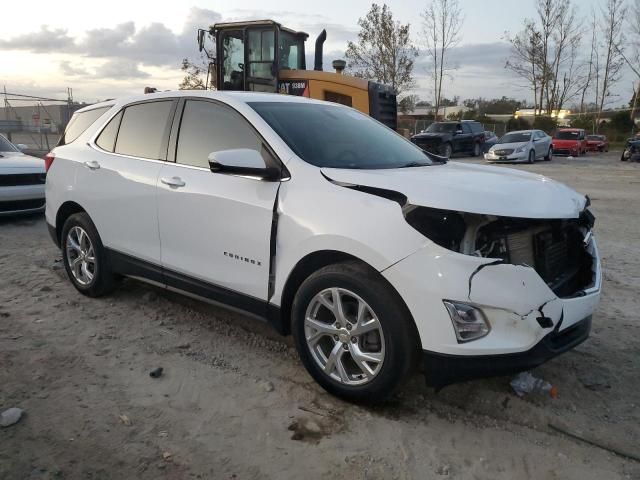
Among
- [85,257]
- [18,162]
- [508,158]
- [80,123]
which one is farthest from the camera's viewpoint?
[508,158]

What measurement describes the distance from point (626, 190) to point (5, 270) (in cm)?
1385

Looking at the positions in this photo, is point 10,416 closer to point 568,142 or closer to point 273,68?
point 273,68

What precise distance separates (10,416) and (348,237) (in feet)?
6.74

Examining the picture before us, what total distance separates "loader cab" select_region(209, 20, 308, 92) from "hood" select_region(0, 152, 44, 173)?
4816mm

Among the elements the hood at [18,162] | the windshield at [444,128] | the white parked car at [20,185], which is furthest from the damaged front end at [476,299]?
the windshield at [444,128]

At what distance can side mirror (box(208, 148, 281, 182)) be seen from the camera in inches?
127

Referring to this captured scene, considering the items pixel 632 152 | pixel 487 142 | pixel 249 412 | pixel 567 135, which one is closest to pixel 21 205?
pixel 249 412

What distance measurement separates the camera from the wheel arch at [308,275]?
2.82 m

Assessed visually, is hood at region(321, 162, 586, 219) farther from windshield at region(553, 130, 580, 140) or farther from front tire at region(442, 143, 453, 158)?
windshield at region(553, 130, 580, 140)

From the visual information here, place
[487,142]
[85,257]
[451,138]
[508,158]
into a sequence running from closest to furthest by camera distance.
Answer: [85,257] < [508,158] < [451,138] < [487,142]

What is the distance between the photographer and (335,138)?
3.76 m

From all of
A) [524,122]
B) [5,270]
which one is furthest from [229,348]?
[524,122]

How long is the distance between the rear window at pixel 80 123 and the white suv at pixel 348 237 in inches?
25.5

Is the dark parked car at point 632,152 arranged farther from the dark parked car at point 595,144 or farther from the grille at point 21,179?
the grille at point 21,179
